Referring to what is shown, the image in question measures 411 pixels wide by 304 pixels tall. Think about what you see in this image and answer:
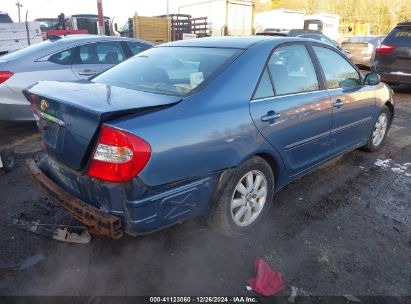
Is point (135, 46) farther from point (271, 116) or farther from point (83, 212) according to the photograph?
point (83, 212)

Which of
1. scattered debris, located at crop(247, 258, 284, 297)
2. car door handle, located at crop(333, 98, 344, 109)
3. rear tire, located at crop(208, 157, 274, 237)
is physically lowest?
scattered debris, located at crop(247, 258, 284, 297)

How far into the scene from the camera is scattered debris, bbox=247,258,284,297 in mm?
2445

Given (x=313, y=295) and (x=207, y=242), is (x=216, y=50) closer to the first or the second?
(x=207, y=242)

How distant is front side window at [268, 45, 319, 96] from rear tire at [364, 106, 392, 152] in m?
1.80

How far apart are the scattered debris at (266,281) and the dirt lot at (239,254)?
0.06 metres

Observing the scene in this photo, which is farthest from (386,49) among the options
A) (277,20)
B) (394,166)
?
A: (277,20)

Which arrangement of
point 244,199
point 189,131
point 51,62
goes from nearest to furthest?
point 189,131 → point 244,199 → point 51,62

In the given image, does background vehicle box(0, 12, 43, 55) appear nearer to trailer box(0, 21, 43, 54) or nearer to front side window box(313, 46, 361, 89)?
trailer box(0, 21, 43, 54)

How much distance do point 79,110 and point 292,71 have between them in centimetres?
196

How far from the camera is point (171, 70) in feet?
10.1

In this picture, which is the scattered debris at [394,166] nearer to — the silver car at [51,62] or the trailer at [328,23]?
the silver car at [51,62]

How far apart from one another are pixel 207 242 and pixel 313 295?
3.02ft

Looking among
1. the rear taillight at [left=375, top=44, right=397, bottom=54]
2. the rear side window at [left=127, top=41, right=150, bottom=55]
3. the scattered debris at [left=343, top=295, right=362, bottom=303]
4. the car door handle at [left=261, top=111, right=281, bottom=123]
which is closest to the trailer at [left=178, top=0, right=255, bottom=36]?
the rear taillight at [left=375, top=44, right=397, bottom=54]

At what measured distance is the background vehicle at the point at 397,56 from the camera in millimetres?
8656
